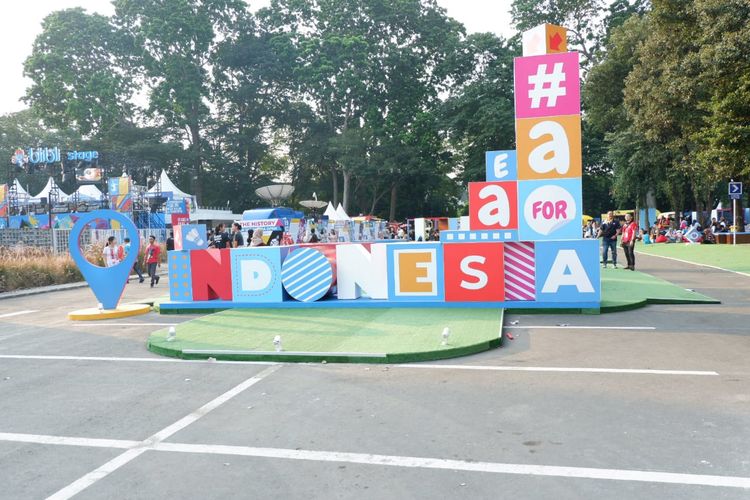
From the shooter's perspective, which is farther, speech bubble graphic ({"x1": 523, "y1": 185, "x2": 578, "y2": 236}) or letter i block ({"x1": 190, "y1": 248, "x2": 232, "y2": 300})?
letter i block ({"x1": 190, "y1": 248, "x2": 232, "y2": 300})

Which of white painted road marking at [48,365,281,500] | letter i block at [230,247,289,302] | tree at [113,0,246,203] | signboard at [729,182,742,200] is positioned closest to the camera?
white painted road marking at [48,365,281,500]

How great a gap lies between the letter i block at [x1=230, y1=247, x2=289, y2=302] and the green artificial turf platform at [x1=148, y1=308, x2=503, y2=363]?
2.18 ft

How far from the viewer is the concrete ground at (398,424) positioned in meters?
3.92

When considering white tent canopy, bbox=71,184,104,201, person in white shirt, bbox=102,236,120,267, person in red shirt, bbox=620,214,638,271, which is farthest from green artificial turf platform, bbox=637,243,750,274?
white tent canopy, bbox=71,184,104,201

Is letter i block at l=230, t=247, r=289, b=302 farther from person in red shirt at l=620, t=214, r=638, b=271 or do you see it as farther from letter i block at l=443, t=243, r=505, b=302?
person in red shirt at l=620, t=214, r=638, b=271

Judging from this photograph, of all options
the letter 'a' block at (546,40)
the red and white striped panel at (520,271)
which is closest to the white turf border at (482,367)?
the red and white striped panel at (520,271)

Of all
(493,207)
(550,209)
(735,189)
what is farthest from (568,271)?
(735,189)

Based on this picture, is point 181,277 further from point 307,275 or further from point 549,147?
point 549,147

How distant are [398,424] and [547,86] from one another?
27.5 feet

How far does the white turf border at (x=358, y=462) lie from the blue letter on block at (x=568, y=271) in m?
7.02

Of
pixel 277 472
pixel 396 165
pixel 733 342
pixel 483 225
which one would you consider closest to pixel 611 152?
pixel 396 165

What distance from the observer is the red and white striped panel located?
432 inches

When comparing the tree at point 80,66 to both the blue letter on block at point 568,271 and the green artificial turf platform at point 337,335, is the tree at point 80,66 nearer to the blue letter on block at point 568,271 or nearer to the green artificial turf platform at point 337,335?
the green artificial turf platform at point 337,335

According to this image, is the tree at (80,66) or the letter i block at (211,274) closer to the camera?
the letter i block at (211,274)
